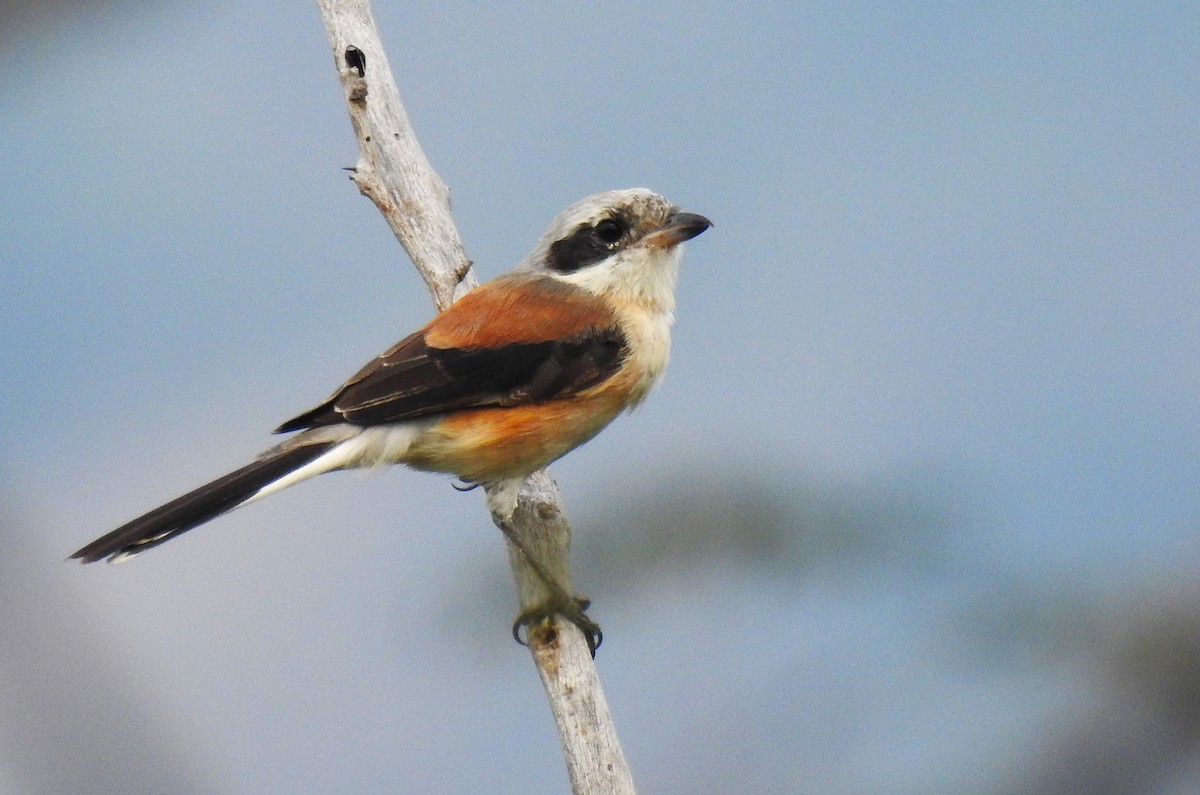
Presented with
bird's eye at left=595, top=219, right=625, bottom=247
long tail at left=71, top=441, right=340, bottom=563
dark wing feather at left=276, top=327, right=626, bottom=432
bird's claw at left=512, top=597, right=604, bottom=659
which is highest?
bird's eye at left=595, top=219, right=625, bottom=247

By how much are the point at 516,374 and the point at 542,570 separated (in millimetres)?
381

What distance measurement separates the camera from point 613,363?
2336 millimetres

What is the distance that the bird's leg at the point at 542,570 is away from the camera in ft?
7.18

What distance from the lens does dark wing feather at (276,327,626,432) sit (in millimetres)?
2160

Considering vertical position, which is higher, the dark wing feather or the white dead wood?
the white dead wood

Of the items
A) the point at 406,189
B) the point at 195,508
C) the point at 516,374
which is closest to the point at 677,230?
the point at 516,374

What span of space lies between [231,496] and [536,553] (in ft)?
2.03

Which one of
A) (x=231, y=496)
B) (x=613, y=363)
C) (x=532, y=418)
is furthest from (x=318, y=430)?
(x=613, y=363)

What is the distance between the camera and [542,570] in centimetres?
227

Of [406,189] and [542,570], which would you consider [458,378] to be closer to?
[542,570]

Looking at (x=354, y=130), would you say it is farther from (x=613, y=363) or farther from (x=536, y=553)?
(x=536, y=553)

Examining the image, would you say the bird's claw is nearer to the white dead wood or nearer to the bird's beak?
the white dead wood

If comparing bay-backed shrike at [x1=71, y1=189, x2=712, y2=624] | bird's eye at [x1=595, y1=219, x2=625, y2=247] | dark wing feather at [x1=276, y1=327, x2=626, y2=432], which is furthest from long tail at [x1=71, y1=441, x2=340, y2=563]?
bird's eye at [x1=595, y1=219, x2=625, y2=247]

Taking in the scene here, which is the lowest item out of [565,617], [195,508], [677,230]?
[565,617]
